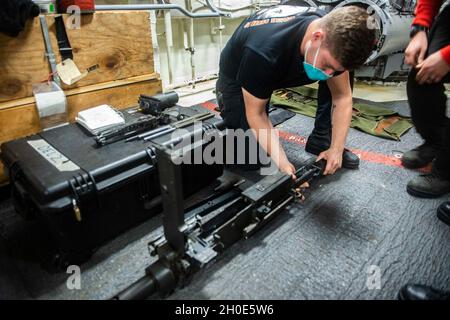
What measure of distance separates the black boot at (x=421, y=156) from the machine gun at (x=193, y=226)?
0.71 meters

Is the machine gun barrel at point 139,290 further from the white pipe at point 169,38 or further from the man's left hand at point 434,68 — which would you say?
the white pipe at point 169,38

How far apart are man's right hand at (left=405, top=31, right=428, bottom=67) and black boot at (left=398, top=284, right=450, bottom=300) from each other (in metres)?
0.93

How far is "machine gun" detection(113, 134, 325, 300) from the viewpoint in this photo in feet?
2.20

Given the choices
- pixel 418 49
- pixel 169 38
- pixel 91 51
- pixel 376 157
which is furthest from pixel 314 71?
pixel 169 38

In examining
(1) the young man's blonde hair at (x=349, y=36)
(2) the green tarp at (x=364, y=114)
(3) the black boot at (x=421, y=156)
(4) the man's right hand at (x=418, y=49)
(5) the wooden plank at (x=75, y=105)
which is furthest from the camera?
(2) the green tarp at (x=364, y=114)

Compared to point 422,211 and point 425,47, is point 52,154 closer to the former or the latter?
point 422,211

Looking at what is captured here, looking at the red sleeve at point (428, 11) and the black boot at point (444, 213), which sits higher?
the red sleeve at point (428, 11)

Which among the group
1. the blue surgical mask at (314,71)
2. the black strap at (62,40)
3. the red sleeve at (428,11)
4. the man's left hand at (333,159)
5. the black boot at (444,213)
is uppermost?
the red sleeve at (428,11)

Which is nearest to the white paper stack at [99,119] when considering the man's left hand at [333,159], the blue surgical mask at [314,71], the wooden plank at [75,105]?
the wooden plank at [75,105]

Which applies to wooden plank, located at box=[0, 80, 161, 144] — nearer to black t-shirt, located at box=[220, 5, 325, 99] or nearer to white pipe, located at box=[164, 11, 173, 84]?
black t-shirt, located at box=[220, 5, 325, 99]

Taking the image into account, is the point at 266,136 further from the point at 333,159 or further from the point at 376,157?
the point at 376,157

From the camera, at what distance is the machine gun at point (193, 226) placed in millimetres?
671
